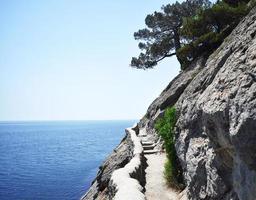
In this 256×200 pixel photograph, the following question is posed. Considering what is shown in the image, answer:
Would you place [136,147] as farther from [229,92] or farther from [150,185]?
[229,92]

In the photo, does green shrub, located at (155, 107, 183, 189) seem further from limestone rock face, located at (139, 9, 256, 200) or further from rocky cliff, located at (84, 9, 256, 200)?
limestone rock face, located at (139, 9, 256, 200)

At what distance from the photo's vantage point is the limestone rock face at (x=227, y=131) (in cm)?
686

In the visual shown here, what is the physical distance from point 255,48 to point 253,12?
299 centimetres

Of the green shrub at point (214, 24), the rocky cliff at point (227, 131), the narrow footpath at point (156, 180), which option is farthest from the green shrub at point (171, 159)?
the green shrub at point (214, 24)

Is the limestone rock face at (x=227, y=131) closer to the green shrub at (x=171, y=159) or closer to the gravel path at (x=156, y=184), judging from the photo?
the gravel path at (x=156, y=184)

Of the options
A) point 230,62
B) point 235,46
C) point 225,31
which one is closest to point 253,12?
point 235,46

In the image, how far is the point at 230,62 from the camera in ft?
30.0

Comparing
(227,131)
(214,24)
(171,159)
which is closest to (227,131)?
(227,131)

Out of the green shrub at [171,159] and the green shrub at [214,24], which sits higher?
the green shrub at [214,24]

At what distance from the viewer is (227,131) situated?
798 centimetres

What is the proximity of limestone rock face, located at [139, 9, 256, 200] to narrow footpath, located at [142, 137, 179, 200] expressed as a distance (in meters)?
2.24

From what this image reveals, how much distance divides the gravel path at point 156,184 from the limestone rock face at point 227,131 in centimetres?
221

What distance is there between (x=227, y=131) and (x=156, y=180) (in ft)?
29.4

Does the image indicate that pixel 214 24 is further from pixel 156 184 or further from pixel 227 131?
pixel 227 131
